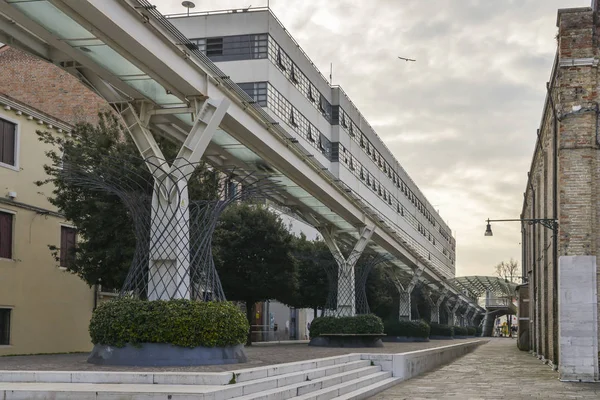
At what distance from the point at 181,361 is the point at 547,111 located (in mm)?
16778

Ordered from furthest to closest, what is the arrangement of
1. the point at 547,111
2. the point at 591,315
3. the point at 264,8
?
the point at 264,8 → the point at 547,111 → the point at 591,315

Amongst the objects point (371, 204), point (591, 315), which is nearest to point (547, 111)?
point (591, 315)

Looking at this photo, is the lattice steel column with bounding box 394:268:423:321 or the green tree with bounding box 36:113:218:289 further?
the lattice steel column with bounding box 394:268:423:321

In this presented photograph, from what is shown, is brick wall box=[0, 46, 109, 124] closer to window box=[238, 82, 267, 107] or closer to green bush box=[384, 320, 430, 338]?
window box=[238, 82, 267, 107]

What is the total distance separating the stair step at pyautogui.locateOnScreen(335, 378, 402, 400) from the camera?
1461cm

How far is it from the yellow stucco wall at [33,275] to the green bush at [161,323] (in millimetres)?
9280

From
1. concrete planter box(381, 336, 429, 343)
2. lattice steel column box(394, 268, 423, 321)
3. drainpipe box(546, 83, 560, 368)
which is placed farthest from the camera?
lattice steel column box(394, 268, 423, 321)

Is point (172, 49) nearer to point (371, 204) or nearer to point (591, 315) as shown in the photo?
point (591, 315)

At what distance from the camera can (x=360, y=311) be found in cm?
2955

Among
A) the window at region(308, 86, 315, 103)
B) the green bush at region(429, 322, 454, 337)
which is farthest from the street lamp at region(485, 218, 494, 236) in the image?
the green bush at region(429, 322, 454, 337)

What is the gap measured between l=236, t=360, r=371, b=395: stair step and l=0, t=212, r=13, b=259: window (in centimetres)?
1019

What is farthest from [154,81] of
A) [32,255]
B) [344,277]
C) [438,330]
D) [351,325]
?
→ [438,330]

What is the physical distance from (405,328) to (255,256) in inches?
468

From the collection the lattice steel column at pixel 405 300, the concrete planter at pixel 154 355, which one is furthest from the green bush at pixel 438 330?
the concrete planter at pixel 154 355
